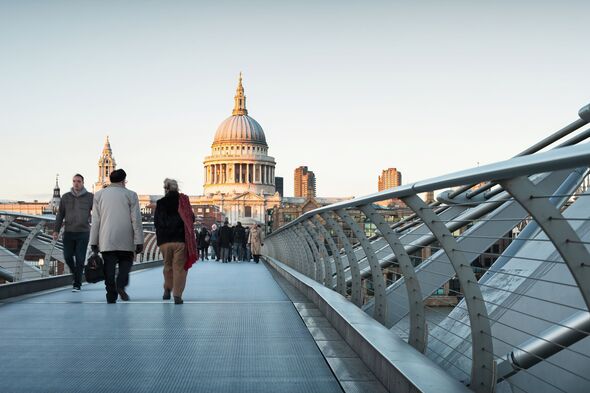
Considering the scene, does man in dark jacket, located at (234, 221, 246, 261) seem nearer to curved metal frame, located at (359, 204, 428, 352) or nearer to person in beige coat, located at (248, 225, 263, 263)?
person in beige coat, located at (248, 225, 263, 263)

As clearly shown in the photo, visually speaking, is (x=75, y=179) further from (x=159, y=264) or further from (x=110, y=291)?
(x=159, y=264)

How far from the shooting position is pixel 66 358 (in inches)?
219

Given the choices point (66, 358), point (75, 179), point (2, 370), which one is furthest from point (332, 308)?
point (75, 179)

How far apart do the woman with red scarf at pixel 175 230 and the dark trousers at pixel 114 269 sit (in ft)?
1.41

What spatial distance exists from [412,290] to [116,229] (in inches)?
223

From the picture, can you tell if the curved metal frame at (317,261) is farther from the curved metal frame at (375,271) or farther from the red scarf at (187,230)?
the curved metal frame at (375,271)

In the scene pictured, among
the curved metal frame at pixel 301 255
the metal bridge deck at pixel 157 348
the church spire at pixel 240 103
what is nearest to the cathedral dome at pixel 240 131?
the church spire at pixel 240 103

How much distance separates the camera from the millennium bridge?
363 cm

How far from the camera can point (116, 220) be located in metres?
10.1

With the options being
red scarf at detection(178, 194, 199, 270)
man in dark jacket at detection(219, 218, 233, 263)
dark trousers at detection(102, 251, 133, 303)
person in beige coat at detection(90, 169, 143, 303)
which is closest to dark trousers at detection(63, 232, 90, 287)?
dark trousers at detection(102, 251, 133, 303)

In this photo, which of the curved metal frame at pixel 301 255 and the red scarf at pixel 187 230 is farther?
the curved metal frame at pixel 301 255

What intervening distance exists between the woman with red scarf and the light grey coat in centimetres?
30

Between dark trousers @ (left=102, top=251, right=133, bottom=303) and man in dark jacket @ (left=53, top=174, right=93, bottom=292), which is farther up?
man in dark jacket @ (left=53, top=174, right=93, bottom=292)

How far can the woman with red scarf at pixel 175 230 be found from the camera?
1036cm
